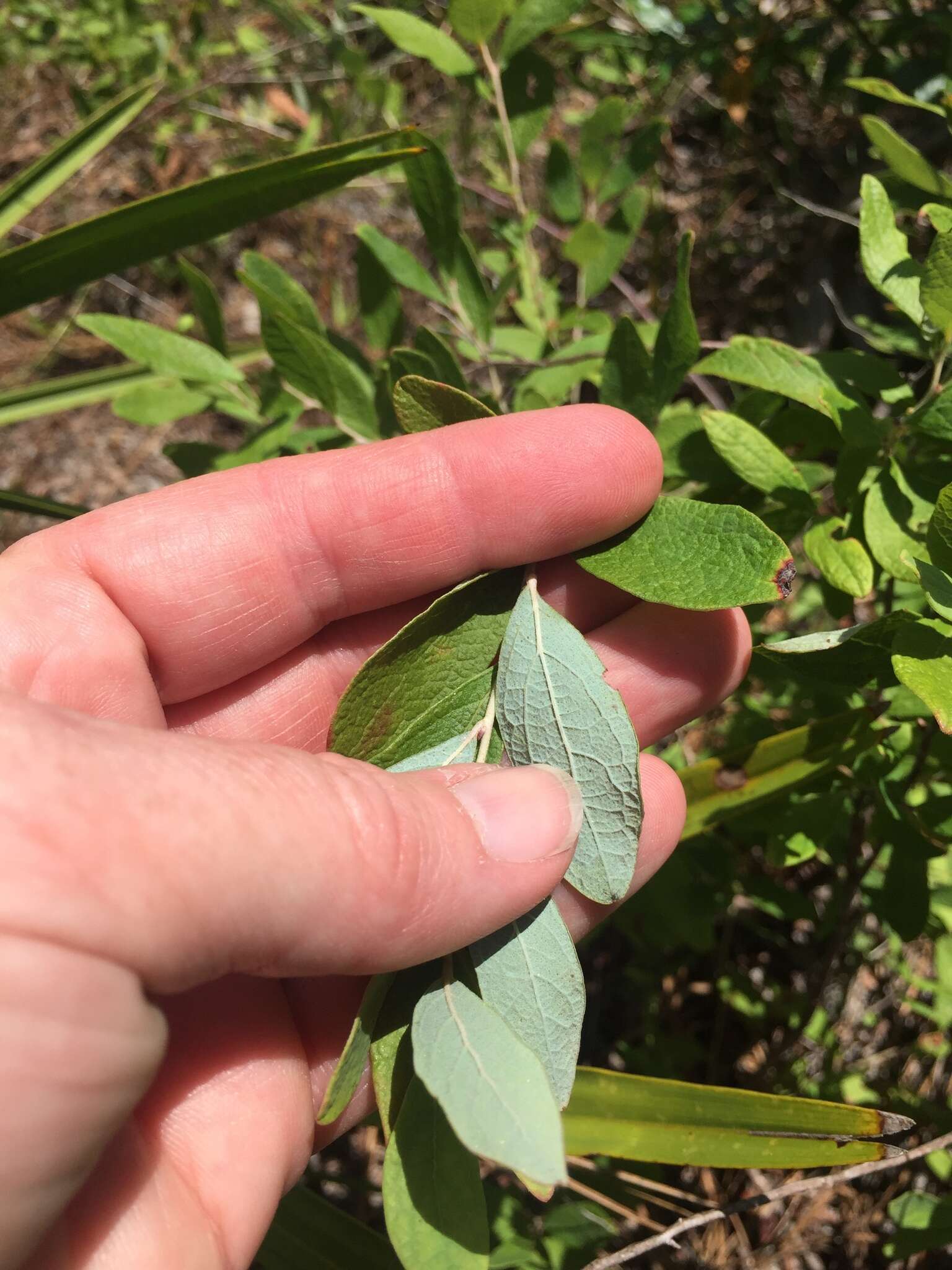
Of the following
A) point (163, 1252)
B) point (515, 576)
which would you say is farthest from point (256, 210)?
point (163, 1252)

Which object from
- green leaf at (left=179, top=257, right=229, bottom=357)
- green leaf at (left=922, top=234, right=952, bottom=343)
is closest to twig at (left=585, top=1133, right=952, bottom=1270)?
green leaf at (left=922, top=234, right=952, bottom=343)

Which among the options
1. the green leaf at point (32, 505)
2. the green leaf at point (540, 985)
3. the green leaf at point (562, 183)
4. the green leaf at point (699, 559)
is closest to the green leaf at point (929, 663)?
the green leaf at point (699, 559)

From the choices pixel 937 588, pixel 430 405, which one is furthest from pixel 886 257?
pixel 430 405

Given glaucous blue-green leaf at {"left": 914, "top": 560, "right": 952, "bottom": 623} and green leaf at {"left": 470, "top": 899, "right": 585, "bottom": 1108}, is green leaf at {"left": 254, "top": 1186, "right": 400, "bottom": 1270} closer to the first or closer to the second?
green leaf at {"left": 470, "top": 899, "right": 585, "bottom": 1108}

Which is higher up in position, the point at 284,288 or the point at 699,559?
the point at 284,288

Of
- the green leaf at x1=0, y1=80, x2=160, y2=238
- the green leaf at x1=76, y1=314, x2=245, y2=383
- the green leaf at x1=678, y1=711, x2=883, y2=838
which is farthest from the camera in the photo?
the green leaf at x1=0, y1=80, x2=160, y2=238

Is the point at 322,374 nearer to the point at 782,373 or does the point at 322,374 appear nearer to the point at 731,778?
the point at 782,373

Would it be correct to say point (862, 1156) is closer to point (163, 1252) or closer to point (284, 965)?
point (284, 965)
